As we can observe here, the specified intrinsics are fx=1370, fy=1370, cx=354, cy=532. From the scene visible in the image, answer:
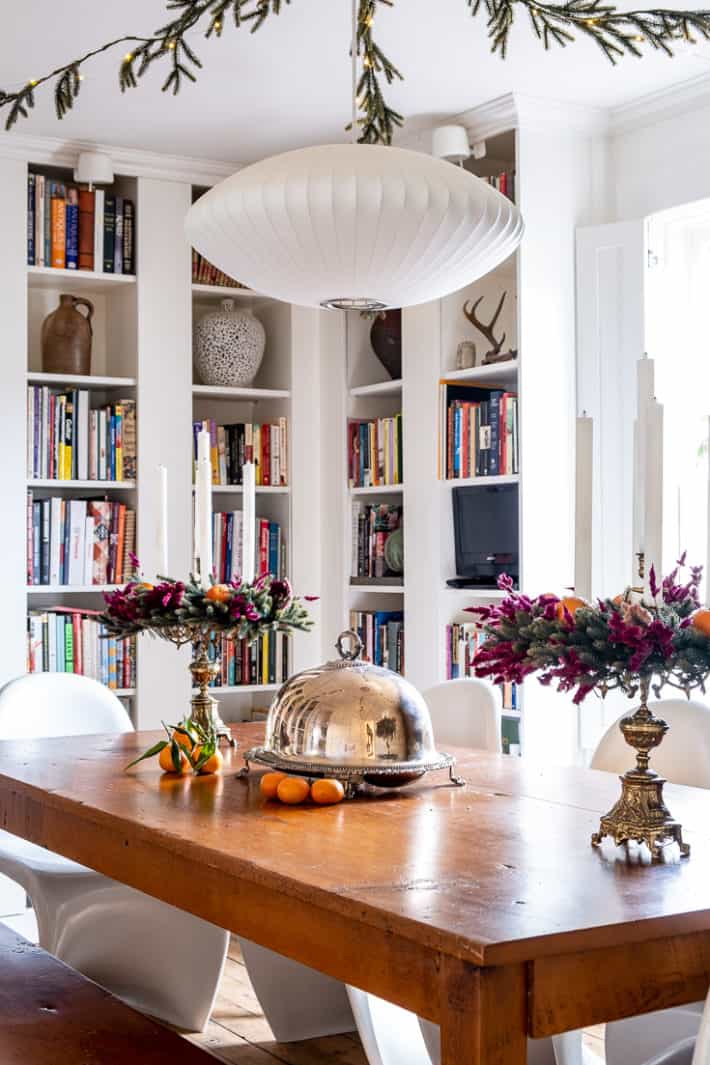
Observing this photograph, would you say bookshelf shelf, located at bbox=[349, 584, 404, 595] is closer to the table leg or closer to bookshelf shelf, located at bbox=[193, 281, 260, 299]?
bookshelf shelf, located at bbox=[193, 281, 260, 299]

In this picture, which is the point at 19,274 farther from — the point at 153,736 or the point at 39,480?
the point at 153,736

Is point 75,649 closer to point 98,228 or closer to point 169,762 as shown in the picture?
point 98,228

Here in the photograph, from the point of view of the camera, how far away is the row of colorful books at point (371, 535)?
506cm

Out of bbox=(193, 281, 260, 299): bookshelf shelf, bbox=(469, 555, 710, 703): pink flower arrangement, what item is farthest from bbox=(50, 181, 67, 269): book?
bbox=(469, 555, 710, 703): pink flower arrangement

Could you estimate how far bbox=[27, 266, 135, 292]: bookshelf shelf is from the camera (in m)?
4.78

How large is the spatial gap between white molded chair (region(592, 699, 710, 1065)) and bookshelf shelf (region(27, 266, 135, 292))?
2687mm

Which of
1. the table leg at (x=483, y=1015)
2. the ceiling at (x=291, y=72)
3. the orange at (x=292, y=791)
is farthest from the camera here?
the ceiling at (x=291, y=72)

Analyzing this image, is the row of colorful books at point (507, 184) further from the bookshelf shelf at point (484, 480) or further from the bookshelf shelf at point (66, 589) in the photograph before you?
the bookshelf shelf at point (66, 589)

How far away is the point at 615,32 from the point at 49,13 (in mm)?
1729

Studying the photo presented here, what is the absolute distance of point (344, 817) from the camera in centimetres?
222

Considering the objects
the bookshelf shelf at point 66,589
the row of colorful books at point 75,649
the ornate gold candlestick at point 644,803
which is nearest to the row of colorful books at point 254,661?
the row of colorful books at point 75,649

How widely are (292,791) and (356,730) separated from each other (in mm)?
165

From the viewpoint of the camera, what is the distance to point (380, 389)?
4992mm

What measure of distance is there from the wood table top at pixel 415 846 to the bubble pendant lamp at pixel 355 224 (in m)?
0.98
